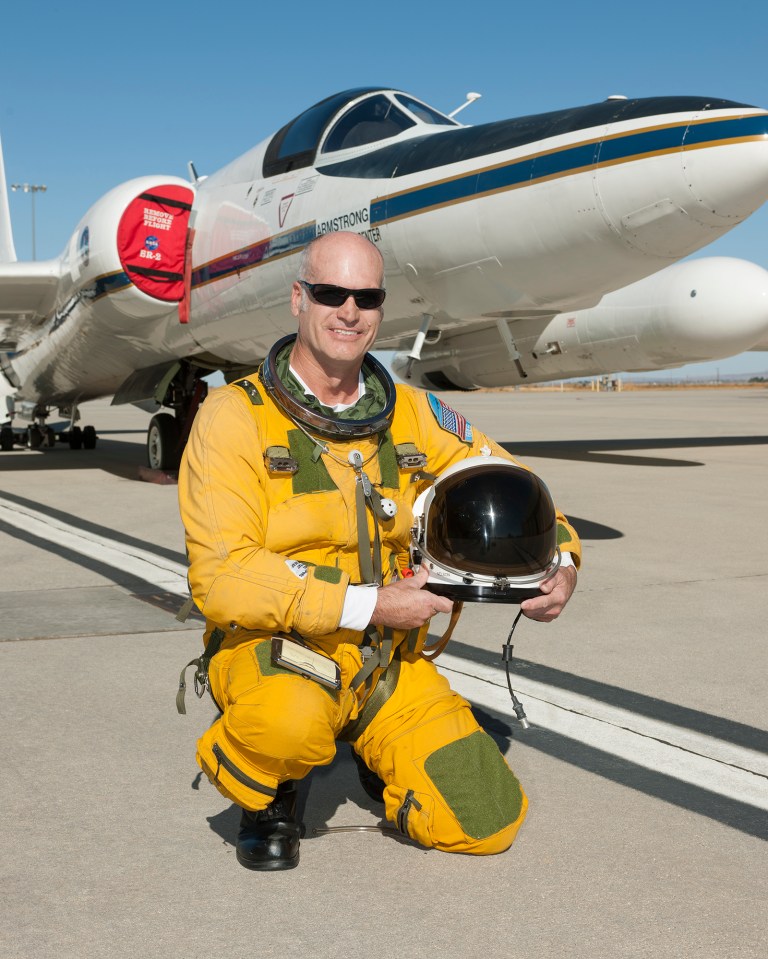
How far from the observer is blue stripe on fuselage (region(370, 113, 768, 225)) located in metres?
6.71

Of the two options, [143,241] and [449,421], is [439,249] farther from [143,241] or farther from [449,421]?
[449,421]

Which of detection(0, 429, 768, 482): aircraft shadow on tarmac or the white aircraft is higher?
the white aircraft

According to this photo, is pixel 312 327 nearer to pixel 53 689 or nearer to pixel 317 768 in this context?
pixel 317 768

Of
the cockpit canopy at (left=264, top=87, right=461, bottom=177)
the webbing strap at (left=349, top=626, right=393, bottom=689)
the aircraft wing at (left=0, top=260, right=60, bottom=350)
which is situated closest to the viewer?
the webbing strap at (left=349, top=626, right=393, bottom=689)

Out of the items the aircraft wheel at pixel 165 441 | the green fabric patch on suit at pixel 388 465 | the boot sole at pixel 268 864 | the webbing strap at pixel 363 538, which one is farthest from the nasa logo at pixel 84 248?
the boot sole at pixel 268 864

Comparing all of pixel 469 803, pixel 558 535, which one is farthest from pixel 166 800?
pixel 558 535

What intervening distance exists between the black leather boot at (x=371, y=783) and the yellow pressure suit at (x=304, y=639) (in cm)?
11

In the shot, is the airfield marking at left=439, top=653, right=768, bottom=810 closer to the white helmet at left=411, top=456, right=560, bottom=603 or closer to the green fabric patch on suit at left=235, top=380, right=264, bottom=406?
the white helmet at left=411, top=456, right=560, bottom=603

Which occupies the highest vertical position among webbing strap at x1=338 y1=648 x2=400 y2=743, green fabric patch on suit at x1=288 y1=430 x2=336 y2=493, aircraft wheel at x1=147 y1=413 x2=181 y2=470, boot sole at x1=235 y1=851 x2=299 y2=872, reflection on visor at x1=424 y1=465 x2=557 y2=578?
green fabric patch on suit at x1=288 y1=430 x2=336 y2=493

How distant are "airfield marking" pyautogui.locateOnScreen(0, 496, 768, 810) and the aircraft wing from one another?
1061cm

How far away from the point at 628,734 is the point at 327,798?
118cm

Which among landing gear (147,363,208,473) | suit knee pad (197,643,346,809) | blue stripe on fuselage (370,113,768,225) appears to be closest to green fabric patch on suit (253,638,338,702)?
suit knee pad (197,643,346,809)

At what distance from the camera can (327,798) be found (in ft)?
10.7

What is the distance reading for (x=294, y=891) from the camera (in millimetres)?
2631
